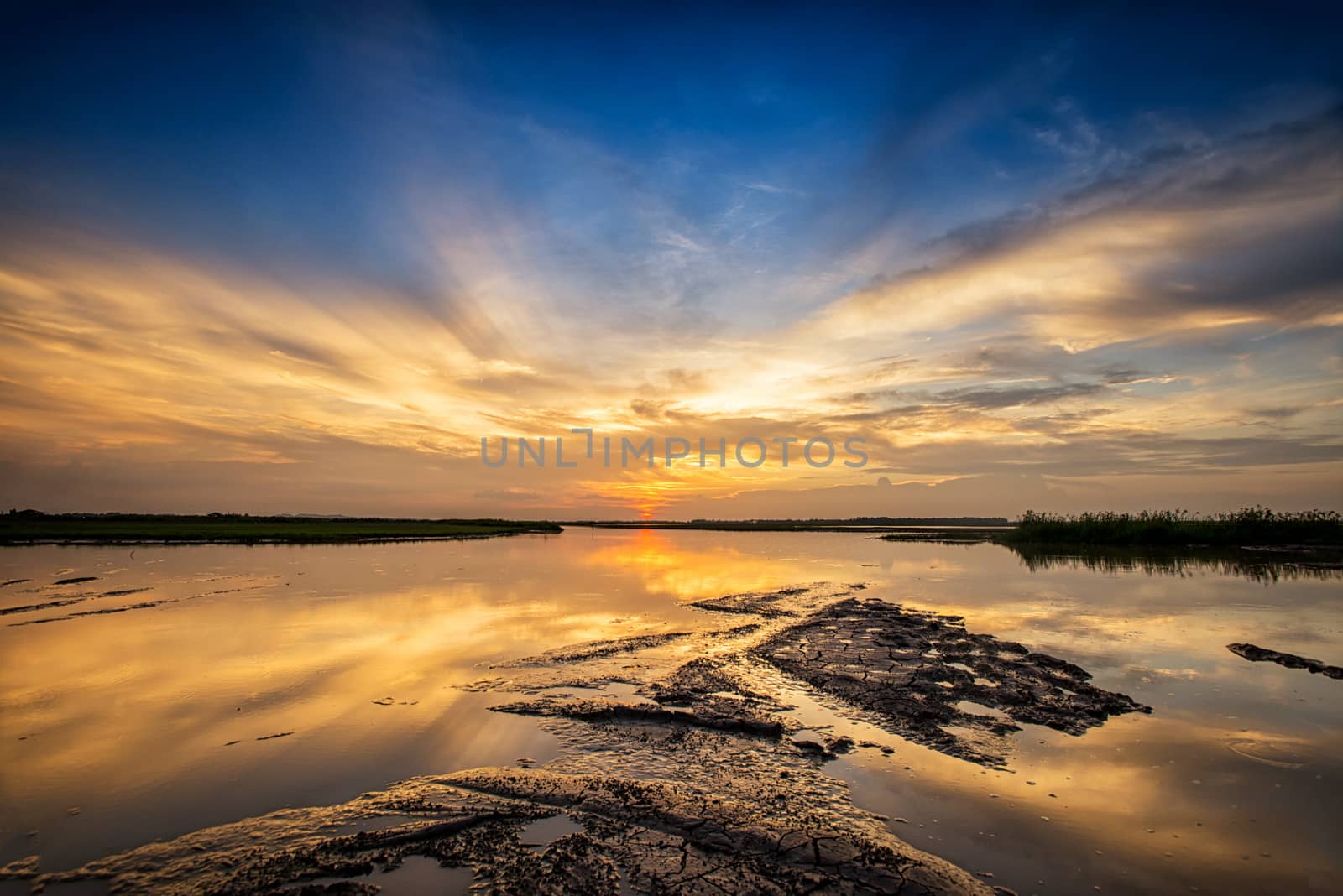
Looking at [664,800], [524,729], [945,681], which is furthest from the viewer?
[945,681]

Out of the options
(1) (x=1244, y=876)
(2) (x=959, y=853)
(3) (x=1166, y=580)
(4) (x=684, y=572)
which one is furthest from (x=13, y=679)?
(3) (x=1166, y=580)

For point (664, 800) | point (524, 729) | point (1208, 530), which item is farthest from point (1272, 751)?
point (1208, 530)

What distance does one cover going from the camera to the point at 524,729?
823cm

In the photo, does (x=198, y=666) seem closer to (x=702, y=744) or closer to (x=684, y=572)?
(x=702, y=744)

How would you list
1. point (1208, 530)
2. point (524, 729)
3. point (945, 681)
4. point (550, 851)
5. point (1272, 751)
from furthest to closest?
point (1208, 530)
point (945, 681)
point (524, 729)
point (1272, 751)
point (550, 851)

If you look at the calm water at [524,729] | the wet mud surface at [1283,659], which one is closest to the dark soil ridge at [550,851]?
the calm water at [524,729]

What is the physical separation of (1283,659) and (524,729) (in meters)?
14.5

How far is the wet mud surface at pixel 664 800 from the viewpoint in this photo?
4777mm

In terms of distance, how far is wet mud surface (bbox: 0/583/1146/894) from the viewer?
4.78 m

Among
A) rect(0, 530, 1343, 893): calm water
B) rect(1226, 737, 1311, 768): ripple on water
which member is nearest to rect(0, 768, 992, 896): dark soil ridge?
rect(0, 530, 1343, 893): calm water

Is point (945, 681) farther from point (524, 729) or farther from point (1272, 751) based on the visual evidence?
point (524, 729)

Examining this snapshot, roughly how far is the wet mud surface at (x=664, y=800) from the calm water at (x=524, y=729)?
0.39 meters

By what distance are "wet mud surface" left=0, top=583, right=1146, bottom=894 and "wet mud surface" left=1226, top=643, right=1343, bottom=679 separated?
4228 mm

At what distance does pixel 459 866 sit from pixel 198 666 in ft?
31.0
